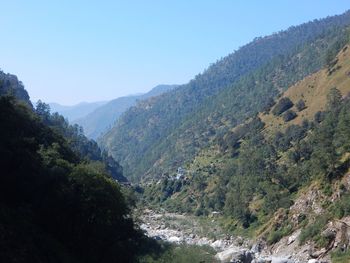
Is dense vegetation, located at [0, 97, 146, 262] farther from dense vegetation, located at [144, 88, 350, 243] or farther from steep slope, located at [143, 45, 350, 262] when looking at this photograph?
dense vegetation, located at [144, 88, 350, 243]

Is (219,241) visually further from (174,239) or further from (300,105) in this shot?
(300,105)

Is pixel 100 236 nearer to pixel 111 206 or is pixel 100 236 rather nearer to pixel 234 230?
pixel 111 206

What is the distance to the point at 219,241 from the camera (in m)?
90.0

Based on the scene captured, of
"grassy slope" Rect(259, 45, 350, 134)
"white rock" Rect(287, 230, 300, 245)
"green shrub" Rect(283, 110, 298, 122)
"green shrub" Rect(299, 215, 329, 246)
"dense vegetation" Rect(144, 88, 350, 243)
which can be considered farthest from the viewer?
"green shrub" Rect(283, 110, 298, 122)

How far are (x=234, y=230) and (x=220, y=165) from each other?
5817 centimetres

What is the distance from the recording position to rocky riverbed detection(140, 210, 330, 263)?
67000mm

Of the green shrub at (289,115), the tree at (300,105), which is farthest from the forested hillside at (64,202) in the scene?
the tree at (300,105)

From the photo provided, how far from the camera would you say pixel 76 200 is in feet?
154

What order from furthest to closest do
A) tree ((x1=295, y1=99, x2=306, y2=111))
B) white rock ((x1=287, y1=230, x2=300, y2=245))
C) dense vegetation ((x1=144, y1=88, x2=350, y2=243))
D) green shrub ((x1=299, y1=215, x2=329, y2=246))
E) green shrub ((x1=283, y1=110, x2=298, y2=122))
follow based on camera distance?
tree ((x1=295, y1=99, x2=306, y2=111)) < green shrub ((x1=283, y1=110, x2=298, y2=122)) < dense vegetation ((x1=144, y1=88, x2=350, y2=243)) < white rock ((x1=287, y1=230, x2=300, y2=245)) < green shrub ((x1=299, y1=215, x2=329, y2=246))

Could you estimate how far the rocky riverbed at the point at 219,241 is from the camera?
6700 cm

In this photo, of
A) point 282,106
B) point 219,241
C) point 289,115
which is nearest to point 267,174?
point 219,241

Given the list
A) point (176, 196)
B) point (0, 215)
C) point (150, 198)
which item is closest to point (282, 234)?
point (0, 215)

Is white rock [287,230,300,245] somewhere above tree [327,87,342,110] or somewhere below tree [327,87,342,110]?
below

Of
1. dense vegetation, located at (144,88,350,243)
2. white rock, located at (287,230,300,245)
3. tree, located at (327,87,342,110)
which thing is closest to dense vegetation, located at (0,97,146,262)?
white rock, located at (287,230,300,245)
